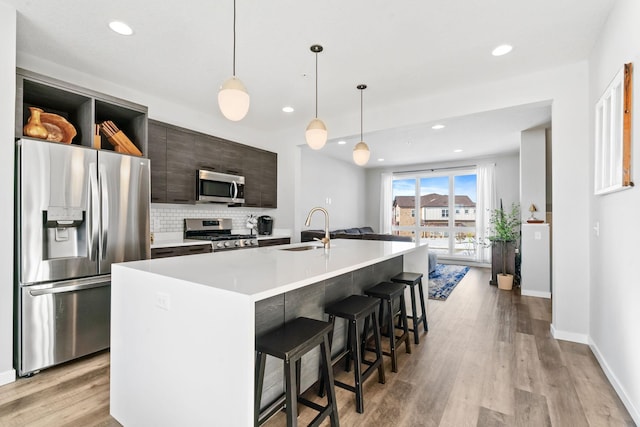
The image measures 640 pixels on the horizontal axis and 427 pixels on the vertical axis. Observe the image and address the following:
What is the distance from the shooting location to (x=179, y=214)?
4.25 m

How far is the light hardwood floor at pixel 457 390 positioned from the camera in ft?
5.87

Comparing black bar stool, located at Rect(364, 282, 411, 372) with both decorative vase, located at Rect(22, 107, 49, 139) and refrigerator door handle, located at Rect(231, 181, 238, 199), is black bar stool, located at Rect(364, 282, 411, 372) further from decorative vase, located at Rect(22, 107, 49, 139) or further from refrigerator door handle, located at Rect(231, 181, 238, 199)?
decorative vase, located at Rect(22, 107, 49, 139)

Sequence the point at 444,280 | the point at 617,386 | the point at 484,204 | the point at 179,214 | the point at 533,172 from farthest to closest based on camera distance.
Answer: the point at 484,204 → the point at 444,280 → the point at 533,172 → the point at 179,214 → the point at 617,386

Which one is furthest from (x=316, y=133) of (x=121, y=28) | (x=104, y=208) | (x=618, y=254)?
(x=618, y=254)

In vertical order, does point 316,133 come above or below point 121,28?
below

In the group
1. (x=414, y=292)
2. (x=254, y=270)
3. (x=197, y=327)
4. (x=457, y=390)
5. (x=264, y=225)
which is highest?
(x=264, y=225)

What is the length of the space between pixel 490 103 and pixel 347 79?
1.58m

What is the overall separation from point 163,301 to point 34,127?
84.3 inches

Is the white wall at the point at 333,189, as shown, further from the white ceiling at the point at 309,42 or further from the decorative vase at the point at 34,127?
the decorative vase at the point at 34,127

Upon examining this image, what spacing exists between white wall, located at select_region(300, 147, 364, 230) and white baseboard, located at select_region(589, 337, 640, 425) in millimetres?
4573

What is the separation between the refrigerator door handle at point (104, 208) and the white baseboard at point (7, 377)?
947mm

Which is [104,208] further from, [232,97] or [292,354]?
[292,354]

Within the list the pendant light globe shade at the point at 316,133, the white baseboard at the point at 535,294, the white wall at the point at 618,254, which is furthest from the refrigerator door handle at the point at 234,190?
the white baseboard at the point at 535,294

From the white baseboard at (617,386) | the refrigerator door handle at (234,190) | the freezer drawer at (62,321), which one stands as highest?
the refrigerator door handle at (234,190)
